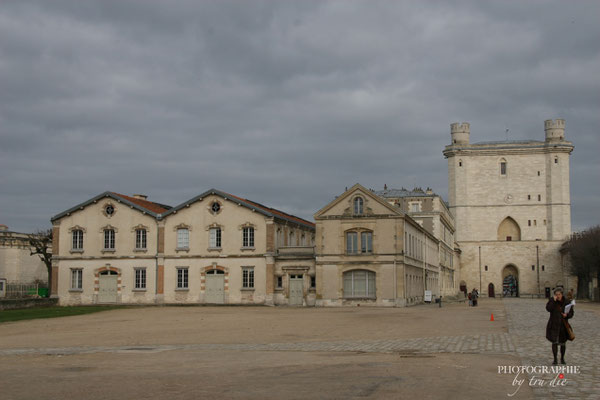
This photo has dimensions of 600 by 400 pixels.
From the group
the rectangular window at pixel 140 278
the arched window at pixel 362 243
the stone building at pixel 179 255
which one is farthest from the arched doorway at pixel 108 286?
the arched window at pixel 362 243

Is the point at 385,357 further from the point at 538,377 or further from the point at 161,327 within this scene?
the point at 161,327

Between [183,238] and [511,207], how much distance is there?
5626 cm

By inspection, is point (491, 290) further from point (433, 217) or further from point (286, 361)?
point (286, 361)

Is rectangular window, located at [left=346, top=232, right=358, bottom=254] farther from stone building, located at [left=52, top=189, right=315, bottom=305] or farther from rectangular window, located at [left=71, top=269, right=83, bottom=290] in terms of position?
rectangular window, located at [left=71, top=269, right=83, bottom=290]

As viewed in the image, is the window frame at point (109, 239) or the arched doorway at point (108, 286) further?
the window frame at point (109, 239)

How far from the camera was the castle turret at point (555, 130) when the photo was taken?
3654 inches

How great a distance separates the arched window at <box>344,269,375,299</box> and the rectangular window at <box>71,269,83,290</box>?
66.3 ft

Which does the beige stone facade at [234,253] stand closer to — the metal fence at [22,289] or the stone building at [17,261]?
the metal fence at [22,289]

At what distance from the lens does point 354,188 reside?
49.1 m

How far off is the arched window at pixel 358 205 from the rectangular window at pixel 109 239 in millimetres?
18588

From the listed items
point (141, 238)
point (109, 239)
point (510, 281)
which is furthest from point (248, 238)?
point (510, 281)

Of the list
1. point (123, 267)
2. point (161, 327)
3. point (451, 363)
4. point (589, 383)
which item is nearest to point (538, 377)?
point (589, 383)

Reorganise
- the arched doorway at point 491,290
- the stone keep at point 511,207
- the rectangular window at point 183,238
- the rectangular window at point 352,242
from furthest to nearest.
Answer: the arched doorway at point 491,290, the stone keep at point 511,207, the rectangular window at point 183,238, the rectangular window at point 352,242

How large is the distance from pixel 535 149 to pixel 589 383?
8614 cm
